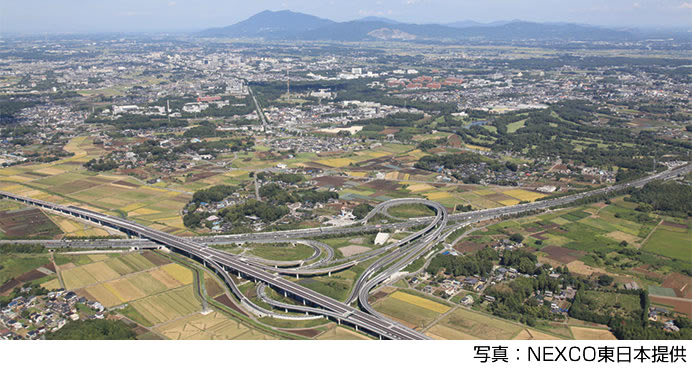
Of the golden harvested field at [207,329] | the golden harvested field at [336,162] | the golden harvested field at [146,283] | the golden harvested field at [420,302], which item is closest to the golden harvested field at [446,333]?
the golden harvested field at [420,302]

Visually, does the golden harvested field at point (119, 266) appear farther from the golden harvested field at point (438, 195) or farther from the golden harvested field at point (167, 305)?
the golden harvested field at point (438, 195)

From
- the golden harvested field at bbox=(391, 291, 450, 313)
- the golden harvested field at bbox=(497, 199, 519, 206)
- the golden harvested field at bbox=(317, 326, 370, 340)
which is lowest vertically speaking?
the golden harvested field at bbox=(317, 326, 370, 340)

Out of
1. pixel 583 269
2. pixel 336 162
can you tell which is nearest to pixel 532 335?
pixel 583 269

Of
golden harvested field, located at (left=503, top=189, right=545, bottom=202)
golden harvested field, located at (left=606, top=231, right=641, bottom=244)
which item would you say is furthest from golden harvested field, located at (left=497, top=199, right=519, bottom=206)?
golden harvested field, located at (left=606, top=231, right=641, bottom=244)

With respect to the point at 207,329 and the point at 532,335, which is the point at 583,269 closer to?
the point at 532,335

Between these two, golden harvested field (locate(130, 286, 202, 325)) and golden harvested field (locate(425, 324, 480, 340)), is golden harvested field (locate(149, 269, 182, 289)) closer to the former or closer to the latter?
golden harvested field (locate(130, 286, 202, 325))
